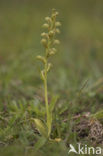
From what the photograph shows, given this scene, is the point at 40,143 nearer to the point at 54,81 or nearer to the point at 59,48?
the point at 54,81

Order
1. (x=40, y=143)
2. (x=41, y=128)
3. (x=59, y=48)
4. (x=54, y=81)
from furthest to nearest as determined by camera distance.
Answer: (x=59, y=48) < (x=54, y=81) < (x=41, y=128) < (x=40, y=143)

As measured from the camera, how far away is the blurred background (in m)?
3.87

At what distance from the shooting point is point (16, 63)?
401 cm

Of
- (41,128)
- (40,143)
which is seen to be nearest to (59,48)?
(41,128)

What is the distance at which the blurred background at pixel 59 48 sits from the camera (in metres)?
3.87

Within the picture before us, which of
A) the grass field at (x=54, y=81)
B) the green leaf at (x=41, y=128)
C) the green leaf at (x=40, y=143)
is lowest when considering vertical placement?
the green leaf at (x=40, y=143)

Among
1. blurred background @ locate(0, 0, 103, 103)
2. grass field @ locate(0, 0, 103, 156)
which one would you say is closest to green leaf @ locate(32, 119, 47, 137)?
grass field @ locate(0, 0, 103, 156)

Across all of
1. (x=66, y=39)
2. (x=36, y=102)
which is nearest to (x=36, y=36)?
(x=66, y=39)

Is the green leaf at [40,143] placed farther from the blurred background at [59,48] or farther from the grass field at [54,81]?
→ the blurred background at [59,48]

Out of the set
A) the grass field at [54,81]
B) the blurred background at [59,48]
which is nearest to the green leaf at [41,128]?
the grass field at [54,81]

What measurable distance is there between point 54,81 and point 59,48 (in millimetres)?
1605

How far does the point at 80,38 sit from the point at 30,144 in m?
4.25

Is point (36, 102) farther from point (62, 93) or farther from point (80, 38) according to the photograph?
point (80, 38)

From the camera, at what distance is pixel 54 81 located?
13.5 ft
